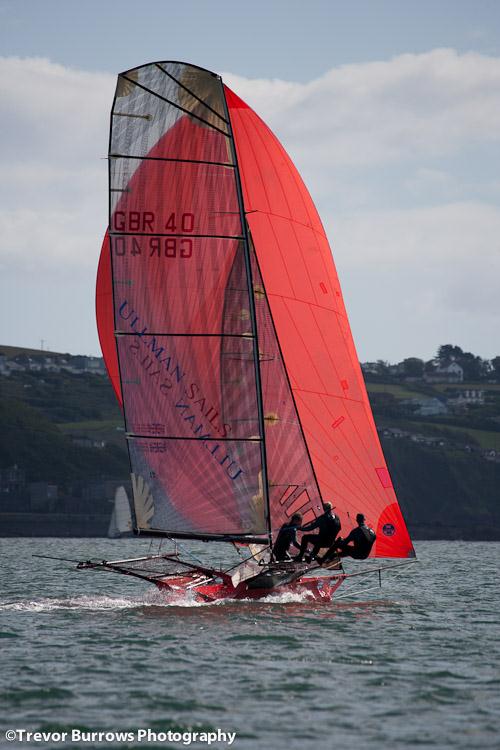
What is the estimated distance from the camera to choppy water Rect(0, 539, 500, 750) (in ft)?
44.0

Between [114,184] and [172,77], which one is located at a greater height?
[172,77]

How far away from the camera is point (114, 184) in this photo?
889 inches

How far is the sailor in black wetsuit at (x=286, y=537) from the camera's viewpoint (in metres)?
22.7

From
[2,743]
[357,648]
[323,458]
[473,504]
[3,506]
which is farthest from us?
[473,504]

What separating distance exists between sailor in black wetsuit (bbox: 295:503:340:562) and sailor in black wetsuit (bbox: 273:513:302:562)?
0.17 m

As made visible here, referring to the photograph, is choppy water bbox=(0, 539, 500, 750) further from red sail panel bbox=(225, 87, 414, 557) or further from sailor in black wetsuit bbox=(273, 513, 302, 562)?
red sail panel bbox=(225, 87, 414, 557)

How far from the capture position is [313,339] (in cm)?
2534

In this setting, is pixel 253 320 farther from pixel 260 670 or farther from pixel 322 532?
pixel 260 670

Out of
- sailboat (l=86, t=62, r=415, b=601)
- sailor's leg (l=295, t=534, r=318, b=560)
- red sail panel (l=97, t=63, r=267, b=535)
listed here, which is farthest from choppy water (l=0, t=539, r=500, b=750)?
red sail panel (l=97, t=63, r=267, b=535)

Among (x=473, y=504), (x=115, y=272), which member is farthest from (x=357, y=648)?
(x=473, y=504)

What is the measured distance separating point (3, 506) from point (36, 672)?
467 feet

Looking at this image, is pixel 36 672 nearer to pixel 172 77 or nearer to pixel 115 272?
pixel 115 272

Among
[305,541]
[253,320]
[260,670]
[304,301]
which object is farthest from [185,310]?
[260,670]

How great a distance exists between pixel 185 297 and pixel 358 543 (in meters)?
5.47
